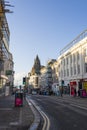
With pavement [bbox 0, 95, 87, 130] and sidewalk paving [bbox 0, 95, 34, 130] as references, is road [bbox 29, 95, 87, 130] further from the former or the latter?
sidewalk paving [bbox 0, 95, 34, 130]

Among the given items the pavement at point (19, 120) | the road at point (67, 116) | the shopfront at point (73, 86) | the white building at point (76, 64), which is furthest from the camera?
the shopfront at point (73, 86)

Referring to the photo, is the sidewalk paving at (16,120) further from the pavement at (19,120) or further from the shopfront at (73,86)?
the shopfront at (73,86)

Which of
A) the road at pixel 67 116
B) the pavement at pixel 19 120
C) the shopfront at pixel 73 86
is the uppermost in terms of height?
the shopfront at pixel 73 86

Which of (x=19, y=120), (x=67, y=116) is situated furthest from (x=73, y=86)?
(x=19, y=120)

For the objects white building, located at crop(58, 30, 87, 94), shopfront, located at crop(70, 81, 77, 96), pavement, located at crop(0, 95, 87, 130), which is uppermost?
white building, located at crop(58, 30, 87, 94)

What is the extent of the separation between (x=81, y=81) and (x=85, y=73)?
337 centimetres

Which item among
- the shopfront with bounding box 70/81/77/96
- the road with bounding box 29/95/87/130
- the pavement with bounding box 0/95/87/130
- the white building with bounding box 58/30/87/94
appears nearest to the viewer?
the pavement with bounding box 0/95/87/130

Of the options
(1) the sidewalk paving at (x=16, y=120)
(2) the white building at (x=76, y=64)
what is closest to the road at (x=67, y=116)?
(1) the sidewalk paving at (x=16, y=120)

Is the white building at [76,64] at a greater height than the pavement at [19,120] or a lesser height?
greater

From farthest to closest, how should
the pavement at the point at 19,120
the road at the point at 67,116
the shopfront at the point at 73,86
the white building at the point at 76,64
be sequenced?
the shopfront at the point at 73,86
the white building at the point at 76,64
the road at the point at 67,116
the pavement at the point at 19,120

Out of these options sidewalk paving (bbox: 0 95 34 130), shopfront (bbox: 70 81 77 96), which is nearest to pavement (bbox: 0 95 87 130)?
sidewalk paving (bbox: 0 95 34 130)

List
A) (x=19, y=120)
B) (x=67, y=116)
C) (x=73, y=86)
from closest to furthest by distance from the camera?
(x=19, y=120) → (x=67, y=116) → (x=73, y=86)

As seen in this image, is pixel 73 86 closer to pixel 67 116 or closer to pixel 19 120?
pixel 67 116

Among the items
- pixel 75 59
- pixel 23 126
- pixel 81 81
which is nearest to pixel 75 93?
pixel 81 81
